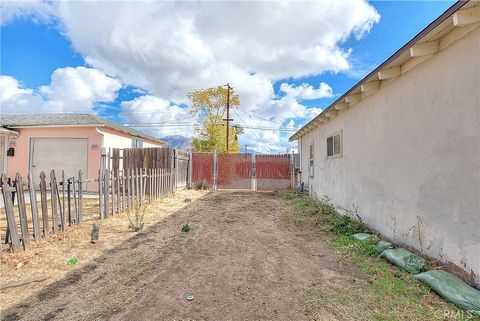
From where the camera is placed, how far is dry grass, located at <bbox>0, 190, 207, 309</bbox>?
349 cm

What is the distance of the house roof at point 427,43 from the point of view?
3088 mm

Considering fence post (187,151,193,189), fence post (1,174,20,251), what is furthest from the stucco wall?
fence post (1,174,20,251)

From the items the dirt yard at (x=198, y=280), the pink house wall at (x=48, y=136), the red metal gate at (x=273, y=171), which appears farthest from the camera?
the red metal gate at (x=273, y=171)

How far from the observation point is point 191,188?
1590cm

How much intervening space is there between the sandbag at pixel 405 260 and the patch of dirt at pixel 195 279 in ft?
2.60

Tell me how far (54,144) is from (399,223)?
14.9m

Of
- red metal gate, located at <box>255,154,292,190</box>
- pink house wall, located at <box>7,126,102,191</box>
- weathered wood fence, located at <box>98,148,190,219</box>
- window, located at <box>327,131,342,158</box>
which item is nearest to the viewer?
weathered wood fence, located at <box>98,148,190,219</box>

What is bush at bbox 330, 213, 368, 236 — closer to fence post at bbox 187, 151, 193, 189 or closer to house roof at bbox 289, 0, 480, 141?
house roof at bbox 289, 0, 480, 141

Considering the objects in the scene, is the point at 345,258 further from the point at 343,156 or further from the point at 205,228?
the point at 343,156

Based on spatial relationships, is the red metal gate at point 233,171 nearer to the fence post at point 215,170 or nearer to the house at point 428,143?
the fence post at point 215,170

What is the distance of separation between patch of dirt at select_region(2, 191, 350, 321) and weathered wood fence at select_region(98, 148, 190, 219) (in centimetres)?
190

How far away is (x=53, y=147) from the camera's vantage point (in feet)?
45.3

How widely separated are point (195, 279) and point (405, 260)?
2.81 m

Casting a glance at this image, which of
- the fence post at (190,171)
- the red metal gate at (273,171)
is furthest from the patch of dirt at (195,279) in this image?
the red metal gate at (273,171)
